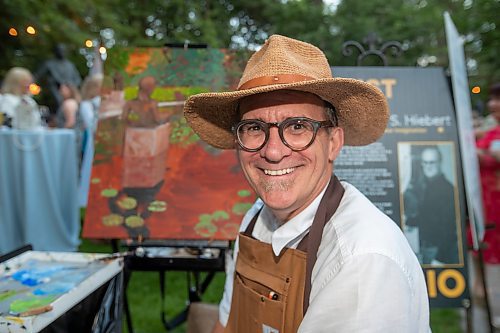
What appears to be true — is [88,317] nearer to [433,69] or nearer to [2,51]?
[433,69]

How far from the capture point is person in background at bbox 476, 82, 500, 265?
9.95ft

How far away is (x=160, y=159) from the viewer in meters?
2.36

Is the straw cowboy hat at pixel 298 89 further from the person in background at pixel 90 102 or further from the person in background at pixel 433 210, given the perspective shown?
the person in background at pixel 90 102

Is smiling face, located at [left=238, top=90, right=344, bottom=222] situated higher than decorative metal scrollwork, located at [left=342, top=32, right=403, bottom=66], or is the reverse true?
decorative metal scrollwork, located at [left=342, top=32, right=403, bottom=66]

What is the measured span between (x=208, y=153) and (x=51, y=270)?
99cm

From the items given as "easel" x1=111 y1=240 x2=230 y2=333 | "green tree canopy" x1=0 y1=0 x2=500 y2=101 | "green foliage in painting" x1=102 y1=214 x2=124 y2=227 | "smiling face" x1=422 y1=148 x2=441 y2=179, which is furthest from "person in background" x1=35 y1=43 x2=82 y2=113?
"smiling face" x1=422 y1=148 x2=441 y2=179

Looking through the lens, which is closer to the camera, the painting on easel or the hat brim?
the hat brim

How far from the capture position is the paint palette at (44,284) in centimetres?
129

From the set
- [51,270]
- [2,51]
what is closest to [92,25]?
[2,51]

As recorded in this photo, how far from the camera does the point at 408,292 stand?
3.41 ft

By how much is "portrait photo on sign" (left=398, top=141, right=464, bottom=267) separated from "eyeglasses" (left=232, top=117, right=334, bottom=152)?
1.12 meters

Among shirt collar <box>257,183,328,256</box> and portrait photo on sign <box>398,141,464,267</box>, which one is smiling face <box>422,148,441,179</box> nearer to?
portrait photo on sign <box>398,141,464,267</box>

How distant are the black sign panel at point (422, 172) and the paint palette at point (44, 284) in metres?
1.27

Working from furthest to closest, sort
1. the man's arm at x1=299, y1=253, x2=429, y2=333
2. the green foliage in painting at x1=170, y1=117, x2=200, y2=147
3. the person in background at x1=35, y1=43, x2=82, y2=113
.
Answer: the person in background at x1=35, y1=43, x2=82, y2=113 < the green foliage in painting at x1=170, y1=117, x2=200, y2=147 < the man's arm at x1=299, y1=253, x2=429, y2=333
